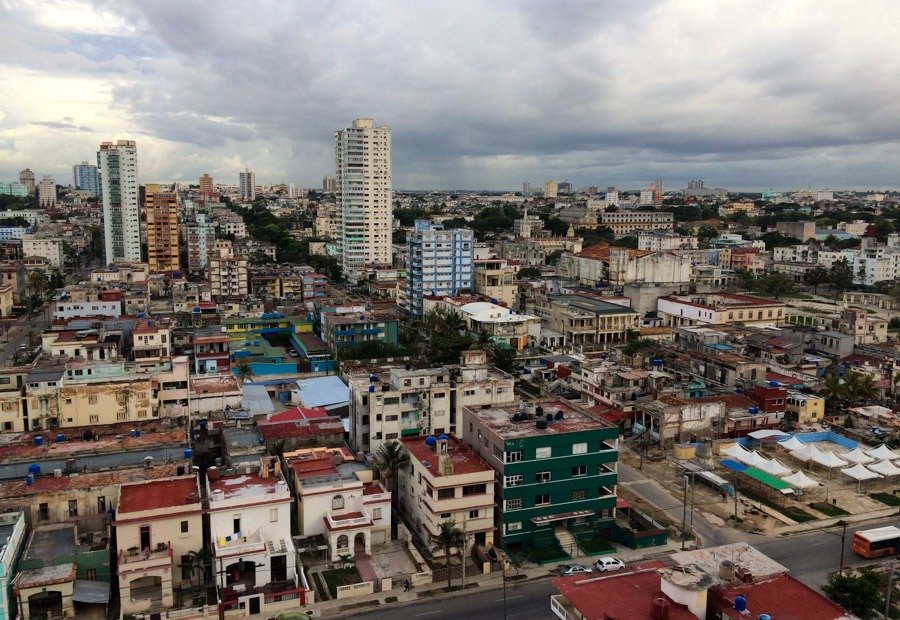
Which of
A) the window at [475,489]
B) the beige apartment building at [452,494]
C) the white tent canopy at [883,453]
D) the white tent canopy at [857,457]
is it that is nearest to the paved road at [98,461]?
the beige apartment building at [452,494]

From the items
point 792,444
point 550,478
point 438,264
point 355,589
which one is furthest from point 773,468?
point 438,264

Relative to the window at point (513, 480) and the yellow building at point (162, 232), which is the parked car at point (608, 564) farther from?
the yellow building at point (162, 232)

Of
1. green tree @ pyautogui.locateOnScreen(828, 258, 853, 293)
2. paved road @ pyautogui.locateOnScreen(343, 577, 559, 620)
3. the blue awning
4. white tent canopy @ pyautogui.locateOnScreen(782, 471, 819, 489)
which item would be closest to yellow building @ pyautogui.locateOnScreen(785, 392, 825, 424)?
the blue awning

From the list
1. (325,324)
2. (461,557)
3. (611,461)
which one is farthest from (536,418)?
(325,324)

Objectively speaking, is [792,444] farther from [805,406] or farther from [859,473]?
[805,406]

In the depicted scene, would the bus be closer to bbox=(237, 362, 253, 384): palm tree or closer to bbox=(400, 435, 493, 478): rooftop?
bbox=(400, 435, 493, 478): rooftop

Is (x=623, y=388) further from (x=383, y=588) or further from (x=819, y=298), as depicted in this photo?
(x=819, y=298)

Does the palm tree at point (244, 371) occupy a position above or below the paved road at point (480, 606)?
above
